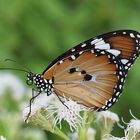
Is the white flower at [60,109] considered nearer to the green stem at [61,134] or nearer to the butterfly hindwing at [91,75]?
the green stem at [61,134]

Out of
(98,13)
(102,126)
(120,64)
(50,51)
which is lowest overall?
(102,126)

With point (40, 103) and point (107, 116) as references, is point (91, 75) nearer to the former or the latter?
point (107, 116)

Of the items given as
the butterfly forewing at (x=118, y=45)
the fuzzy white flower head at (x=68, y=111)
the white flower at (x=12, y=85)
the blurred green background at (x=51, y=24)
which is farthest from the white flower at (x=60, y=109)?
the blurred green background at (x=51, y=24)

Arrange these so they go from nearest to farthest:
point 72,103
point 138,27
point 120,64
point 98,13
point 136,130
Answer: point 136,130
point 72,103
point 120,64
point 138,27
point 98,13

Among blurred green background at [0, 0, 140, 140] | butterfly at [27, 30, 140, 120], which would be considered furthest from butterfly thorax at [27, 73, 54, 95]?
blurred green background at [0, 0, 140, 140]

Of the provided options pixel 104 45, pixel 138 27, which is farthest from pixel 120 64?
pixel 138 27

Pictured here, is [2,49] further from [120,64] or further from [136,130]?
[136,130]

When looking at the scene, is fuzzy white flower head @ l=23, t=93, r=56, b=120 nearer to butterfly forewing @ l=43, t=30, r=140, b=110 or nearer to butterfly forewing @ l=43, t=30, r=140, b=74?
butterfly forewing @ l=43, t=30, r=140, b=110

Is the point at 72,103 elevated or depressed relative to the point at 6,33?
depressed
